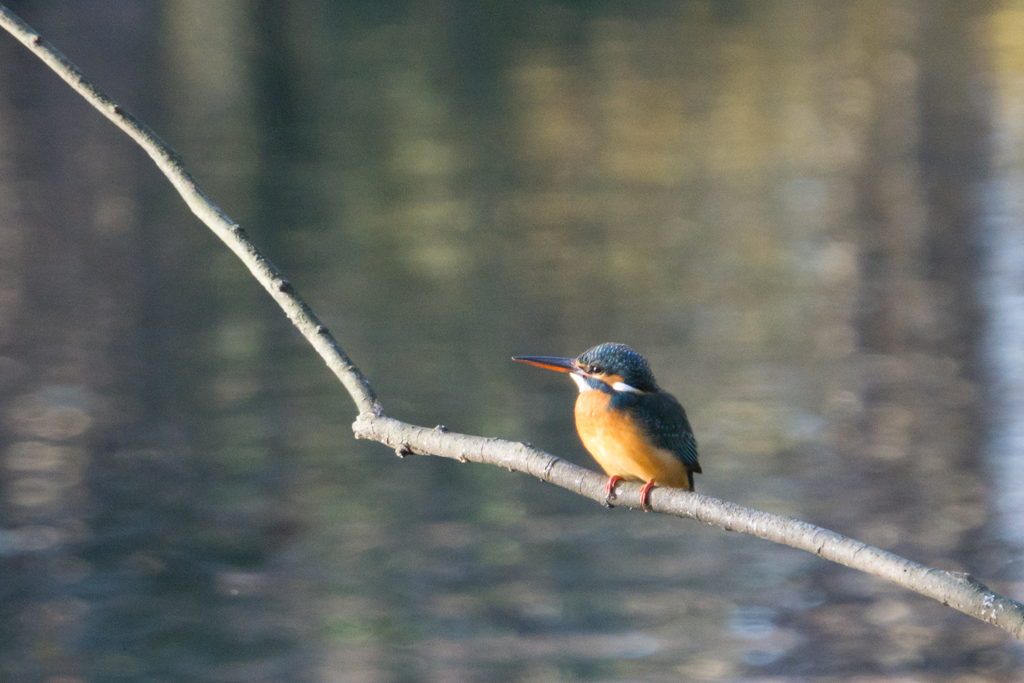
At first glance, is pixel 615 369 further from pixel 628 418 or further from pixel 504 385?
pixel 504 385

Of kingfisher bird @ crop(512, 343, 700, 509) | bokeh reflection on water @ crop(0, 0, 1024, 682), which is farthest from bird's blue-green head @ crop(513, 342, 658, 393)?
bokeh reflection on water @ crop(0, 0, 1024, 682)

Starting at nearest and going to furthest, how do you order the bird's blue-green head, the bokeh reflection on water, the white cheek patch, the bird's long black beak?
1. the bird's long black beak
2. the bird's blue-green head
3. the white cheek patch
4. the bokeh reflection on water

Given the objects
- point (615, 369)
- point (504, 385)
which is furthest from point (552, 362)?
point (504, 385)

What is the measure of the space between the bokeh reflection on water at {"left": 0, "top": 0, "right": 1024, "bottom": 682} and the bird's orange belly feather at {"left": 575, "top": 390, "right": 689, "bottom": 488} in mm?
4283

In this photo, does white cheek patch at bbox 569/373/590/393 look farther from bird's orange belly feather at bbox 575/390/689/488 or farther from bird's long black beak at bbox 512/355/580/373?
bird's long black beak at bbox 512/355/580/373

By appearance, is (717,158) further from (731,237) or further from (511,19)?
(511,19)

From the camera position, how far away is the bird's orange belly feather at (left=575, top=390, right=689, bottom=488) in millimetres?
2348

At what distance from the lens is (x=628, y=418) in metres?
2.37

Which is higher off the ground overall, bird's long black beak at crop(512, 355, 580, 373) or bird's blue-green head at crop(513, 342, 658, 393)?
bird's blue-green head at crop(513, 342, 658, 393)

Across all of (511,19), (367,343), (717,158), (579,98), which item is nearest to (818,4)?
(511,19)

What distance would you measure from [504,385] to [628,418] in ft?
26.2

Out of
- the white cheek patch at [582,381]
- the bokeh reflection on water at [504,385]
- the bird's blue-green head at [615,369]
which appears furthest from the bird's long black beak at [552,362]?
the bokeh reflection on water at [504,385]

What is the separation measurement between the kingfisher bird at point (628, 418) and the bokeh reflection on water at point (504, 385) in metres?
4.29

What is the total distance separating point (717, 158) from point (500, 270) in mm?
7010
